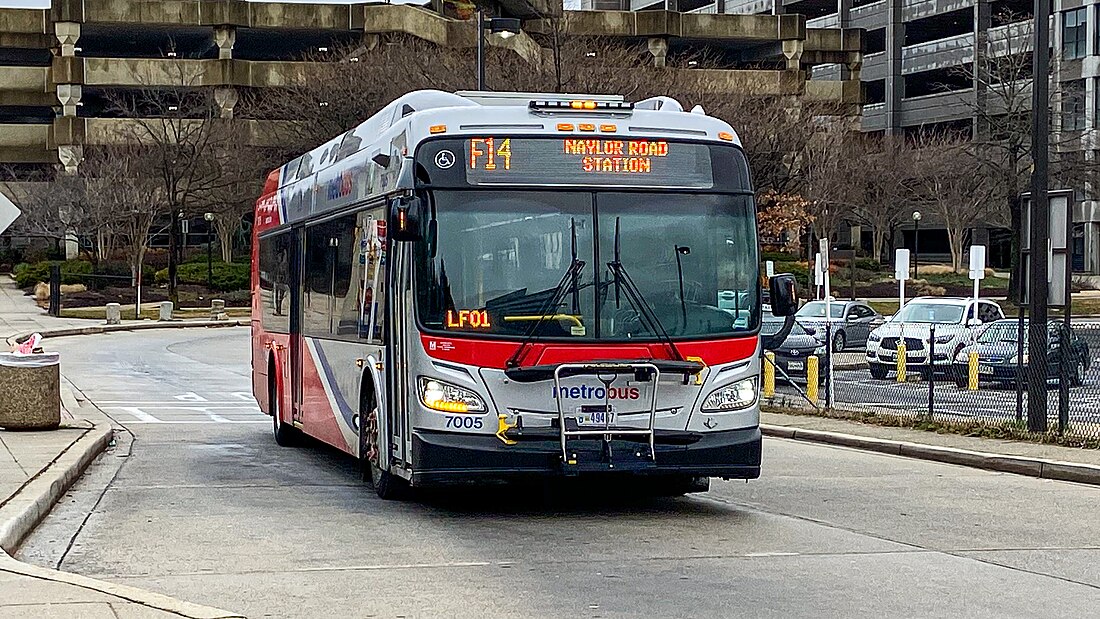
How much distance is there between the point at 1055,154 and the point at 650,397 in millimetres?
59721

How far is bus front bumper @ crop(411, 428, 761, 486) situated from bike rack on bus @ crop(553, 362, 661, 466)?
56 mm

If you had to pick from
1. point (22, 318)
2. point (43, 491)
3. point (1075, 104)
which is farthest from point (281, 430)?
point (1075, 104)

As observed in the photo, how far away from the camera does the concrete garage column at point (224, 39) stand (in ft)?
262

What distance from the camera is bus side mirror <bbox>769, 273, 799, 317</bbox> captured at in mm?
12703

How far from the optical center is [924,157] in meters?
72.4

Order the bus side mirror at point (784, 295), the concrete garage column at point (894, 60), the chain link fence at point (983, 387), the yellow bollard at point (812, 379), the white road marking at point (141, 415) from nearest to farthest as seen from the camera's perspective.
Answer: the bus side mirror at point (784, 295), the chain link fence at point (983, 387), the white road marking at point (141, 415), the yellow bollard at point (812, 379), the concrete garage column at point (894, 60)

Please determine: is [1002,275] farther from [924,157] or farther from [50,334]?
[50,334]

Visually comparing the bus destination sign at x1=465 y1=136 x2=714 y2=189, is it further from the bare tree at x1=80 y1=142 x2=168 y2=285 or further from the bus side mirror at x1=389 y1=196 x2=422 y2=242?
the bare tree at x1=80 y1=142 x2=168 y2=285

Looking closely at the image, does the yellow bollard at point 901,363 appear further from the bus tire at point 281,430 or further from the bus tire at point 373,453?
the bus tire at point 373,453

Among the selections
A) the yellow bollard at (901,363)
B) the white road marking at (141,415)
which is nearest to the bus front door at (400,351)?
the white road marking at (141,415)

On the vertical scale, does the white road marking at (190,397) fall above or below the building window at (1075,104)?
below

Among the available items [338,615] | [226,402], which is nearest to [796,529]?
[338,615]

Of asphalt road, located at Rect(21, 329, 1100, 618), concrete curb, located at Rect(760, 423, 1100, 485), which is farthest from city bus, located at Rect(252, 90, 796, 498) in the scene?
concrete curb, located at Rect(760, 423, 1100, 485)

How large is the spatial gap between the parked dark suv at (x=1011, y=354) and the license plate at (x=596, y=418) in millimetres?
7966
